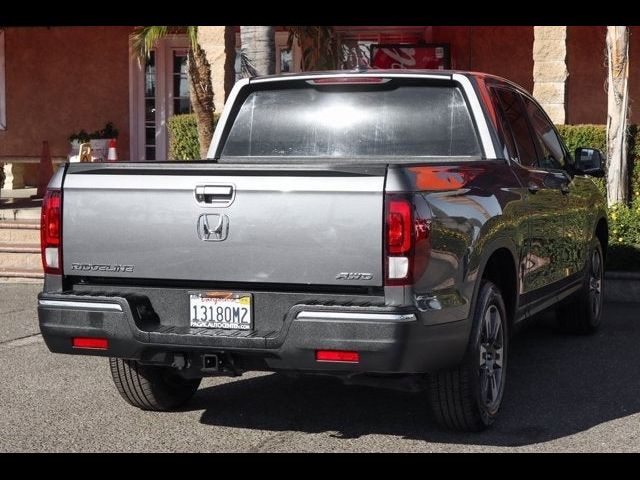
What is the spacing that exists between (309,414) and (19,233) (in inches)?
278

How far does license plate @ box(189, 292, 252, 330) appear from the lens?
5.35 meters

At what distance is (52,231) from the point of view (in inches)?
222

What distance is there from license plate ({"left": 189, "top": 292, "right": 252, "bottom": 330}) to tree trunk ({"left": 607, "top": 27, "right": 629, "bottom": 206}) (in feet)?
26.1

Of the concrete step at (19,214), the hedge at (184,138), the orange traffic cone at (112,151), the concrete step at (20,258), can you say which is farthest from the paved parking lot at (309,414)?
the orange traffic cone at (112,151)

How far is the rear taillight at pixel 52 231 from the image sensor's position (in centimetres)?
561

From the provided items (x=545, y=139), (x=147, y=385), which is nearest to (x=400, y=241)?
(x=147, y=385)

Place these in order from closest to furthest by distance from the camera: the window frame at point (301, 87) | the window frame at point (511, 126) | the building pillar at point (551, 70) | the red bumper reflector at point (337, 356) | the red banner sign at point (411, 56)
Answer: the red bumper reflector at point (337, 356) < the window frame at point (301, 87) < the window frame at point (511, 126) < the building pillar at point (551, 70) < the red banner sign at point (411, 56)

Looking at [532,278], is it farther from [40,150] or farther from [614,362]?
[40,150]

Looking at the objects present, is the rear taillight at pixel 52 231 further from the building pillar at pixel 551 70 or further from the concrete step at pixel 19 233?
the building pillar at pixel 551 70

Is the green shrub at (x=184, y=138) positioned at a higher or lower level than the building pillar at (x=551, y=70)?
lower

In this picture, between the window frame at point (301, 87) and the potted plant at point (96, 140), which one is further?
the potted plant at point (96, 140)

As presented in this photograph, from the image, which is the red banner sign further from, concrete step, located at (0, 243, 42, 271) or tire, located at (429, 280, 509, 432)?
tire, located at (429, 280, 509, 432)

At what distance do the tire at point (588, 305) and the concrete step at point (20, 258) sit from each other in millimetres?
5869

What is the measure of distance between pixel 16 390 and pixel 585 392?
352cm
